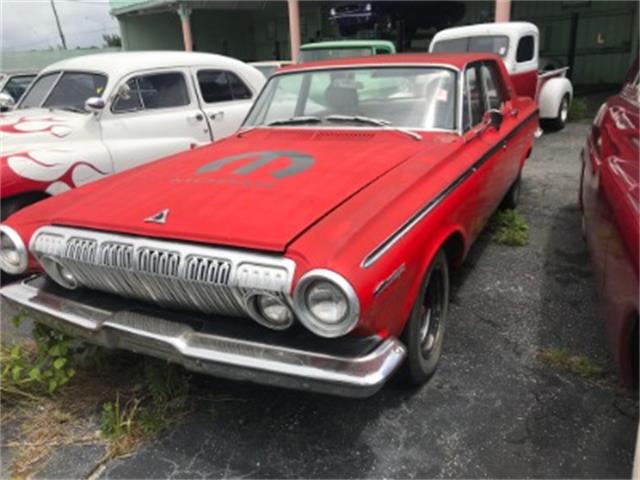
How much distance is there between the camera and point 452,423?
2424mm

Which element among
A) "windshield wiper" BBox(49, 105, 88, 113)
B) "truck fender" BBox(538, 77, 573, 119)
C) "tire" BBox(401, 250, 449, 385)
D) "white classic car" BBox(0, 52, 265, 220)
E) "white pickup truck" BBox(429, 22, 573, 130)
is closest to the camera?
"tire" BBox(401, 250, 449, 385)

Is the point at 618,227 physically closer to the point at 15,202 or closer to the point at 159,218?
the point at 159,218

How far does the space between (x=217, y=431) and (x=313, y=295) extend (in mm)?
976

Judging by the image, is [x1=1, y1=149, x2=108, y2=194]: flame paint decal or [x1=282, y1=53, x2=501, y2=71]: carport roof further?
[x1=1, y1=149, x2=108, y2=194]: flame paint decal

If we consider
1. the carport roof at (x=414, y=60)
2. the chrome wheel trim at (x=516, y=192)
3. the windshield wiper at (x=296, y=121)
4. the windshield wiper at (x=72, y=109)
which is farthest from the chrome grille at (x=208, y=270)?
the chrome wheel trim at (x=516, y=192)

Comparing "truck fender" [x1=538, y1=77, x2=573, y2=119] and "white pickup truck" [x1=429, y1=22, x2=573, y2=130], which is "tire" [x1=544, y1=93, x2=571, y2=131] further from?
"truck fender" [x1=538, y1=77, x2=573, y2=119]

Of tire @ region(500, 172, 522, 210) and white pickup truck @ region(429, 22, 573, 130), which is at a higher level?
white pickup truck @ region(429, 22, 573, 130)

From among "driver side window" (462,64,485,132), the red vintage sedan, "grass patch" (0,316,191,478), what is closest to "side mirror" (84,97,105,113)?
"grass patch" (0,316,191,478)

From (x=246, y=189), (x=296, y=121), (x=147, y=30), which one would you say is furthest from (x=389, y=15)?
(x=147, y=30)

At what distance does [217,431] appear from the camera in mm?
2484

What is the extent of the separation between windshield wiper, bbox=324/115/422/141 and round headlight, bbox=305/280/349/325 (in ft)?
5.11

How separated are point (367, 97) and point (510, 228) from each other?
73.8 inches

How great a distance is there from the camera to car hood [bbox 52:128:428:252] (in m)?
2.19

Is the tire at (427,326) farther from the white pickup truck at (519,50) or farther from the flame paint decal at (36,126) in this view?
the white pickup truck at (519,50)
